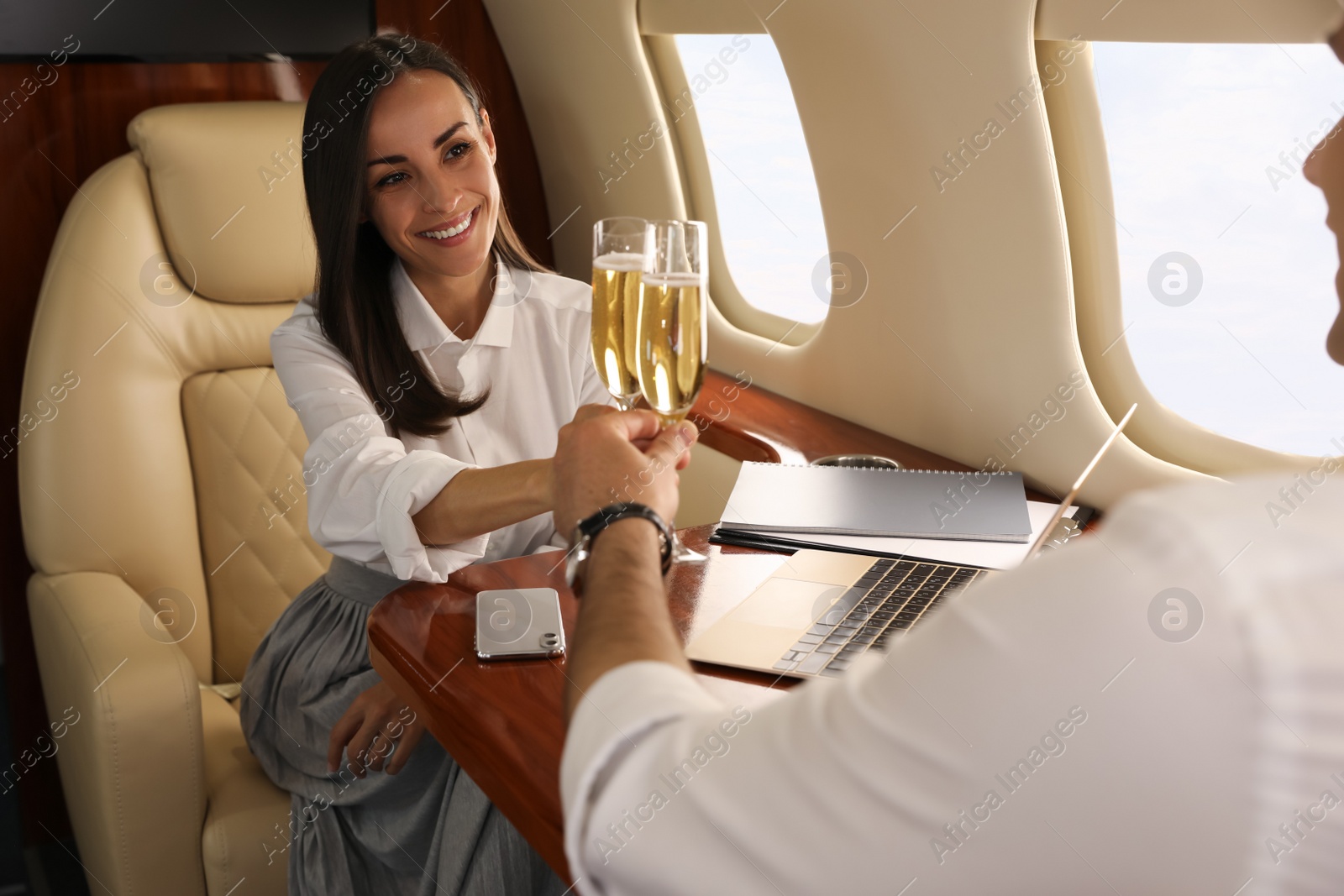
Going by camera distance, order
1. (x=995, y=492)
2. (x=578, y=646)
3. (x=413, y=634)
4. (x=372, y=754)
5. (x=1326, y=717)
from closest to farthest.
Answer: (x=1326, y=717) → (x=578, y=646) → (x=413, y=634) → (x=372, y=754) → (x=995, y=492)

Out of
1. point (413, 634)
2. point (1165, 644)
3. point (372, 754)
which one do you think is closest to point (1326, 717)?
point (1165, 644)

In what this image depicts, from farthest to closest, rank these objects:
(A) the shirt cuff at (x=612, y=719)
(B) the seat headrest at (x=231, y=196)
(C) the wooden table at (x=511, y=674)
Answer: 1. (B) the seat headrest at (x=231, y=196)
2. (C) the wooden table at (x=511, y=674)
3. (A) the shirt cuff at (x=612, y=719)

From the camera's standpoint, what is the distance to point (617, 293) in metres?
1.17

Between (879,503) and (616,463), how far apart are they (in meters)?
0.55

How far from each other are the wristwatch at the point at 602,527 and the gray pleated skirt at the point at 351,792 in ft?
1.62

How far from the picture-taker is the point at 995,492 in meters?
1.58

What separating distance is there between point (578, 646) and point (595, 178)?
2196mm

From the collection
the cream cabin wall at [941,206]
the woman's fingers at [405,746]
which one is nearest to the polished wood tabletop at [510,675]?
the woman's fingers at [405,746]

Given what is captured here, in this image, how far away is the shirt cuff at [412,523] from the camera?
1347mm

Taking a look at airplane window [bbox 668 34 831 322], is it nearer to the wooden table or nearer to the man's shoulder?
the wooden table

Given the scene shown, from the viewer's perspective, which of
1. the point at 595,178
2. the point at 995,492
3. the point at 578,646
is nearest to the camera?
the point at 578,646

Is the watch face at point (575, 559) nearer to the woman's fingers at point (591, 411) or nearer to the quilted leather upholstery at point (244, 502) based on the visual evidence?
the woman's fingers at point (591, 411)

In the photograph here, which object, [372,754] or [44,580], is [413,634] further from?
[44,580]

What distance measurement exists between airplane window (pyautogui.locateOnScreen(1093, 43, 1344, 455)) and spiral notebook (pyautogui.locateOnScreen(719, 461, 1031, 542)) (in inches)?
12.5
